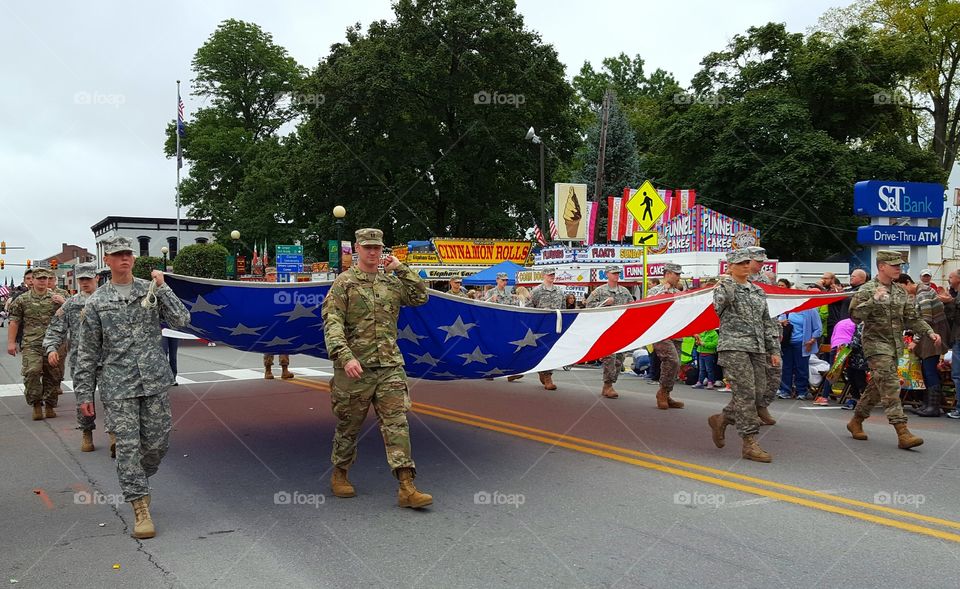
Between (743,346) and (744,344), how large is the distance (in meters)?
0.02

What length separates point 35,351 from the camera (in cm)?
1080

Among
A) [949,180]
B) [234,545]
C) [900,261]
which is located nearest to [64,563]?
[234,545]

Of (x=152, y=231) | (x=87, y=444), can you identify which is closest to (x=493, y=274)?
(x=87, y=444)

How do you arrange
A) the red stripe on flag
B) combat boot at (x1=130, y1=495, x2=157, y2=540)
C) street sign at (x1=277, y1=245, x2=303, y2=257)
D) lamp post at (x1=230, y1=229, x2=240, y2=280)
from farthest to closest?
lamp post at (x1=230, y1=229, x2=240, y2=280), street sign at (x1=277, y1=245, x2=303, y2=257), the red stripe on flag, combat boot at (x1=130, y1=495, x2=157, y2=540)

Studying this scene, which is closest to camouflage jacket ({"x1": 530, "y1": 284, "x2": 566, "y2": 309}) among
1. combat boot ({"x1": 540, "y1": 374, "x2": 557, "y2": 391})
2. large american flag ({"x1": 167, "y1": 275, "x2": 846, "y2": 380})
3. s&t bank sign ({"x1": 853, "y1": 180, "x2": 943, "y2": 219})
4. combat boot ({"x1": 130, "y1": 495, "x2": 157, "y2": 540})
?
combat boot ({"x1": 540, "y1": 374, "x2": 557, "y2": 391})

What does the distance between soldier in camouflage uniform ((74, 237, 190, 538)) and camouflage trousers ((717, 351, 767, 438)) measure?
5189 millimetres

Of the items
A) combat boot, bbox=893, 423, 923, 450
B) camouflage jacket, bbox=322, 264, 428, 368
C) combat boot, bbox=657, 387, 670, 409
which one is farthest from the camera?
combat boot, bbox=657, 387, 670, 409

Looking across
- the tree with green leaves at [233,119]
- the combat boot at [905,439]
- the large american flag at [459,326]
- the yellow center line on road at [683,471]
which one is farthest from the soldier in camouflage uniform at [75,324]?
the tree with green leaves at [233,119]

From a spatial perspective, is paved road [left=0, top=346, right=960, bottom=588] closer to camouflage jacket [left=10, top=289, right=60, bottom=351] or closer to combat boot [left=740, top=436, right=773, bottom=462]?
combat boot [left=740, top=436, right=773, bottom=462]

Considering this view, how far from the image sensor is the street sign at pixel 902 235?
97.1 ft

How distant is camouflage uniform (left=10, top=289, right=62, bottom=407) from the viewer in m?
10.6

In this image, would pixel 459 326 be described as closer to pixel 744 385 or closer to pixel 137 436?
pixel 744 385

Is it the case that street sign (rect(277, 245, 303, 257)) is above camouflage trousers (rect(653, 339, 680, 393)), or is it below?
above

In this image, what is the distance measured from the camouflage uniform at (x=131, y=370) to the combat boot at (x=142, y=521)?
0.16 ft
